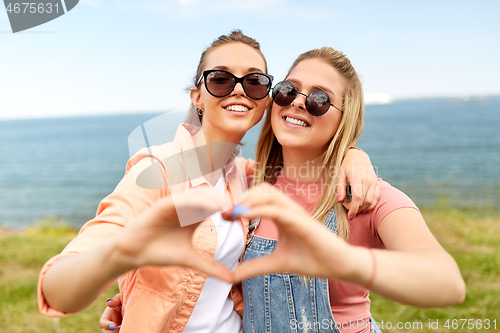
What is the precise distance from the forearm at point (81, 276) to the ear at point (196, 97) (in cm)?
161

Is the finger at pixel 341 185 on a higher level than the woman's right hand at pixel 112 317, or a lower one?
higher

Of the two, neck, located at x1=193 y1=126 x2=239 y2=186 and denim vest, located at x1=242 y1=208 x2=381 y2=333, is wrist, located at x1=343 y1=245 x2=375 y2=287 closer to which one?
denim vest, located at x1=242 y1=208 x2=381 y2=333

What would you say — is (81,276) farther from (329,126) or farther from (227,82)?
(329,126)

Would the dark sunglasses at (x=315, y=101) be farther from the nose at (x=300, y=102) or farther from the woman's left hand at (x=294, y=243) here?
the woman's left hand at (x=294, y=243)

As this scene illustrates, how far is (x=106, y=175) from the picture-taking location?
33.4 meters

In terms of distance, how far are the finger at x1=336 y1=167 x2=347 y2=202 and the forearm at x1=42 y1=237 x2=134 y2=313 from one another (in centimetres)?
139

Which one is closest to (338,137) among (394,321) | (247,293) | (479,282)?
(247,293)

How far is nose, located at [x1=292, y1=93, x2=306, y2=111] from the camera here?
7.70ft

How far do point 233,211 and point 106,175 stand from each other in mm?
35321

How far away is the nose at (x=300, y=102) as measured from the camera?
2.35m

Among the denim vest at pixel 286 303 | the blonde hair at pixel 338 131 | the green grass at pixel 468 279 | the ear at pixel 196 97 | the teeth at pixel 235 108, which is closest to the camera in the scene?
the denim vest at pixel 286 303

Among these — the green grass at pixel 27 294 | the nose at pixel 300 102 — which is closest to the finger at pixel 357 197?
the nose at pixel 300 102

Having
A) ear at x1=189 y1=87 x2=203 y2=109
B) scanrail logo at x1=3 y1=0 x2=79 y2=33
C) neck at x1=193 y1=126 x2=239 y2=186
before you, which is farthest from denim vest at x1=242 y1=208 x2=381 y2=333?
scanrail logo at x1=3 y1=0 x2=79 y2=33

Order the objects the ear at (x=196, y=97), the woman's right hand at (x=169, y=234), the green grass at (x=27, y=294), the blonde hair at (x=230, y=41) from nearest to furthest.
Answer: the woman's right hand at (x=169, y=234)
the blonde hair at (x=230, y=41)
the ear at (x=196, y=97)
the green grass at (x=27, y=294)
